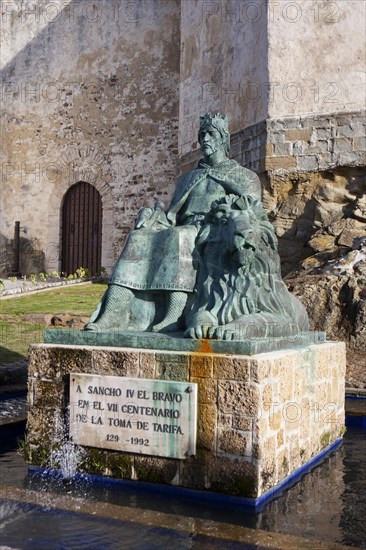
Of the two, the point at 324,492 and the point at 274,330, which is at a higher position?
the point at 274,330

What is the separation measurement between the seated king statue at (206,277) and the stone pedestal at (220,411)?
0.24m

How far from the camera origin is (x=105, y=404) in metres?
3.49

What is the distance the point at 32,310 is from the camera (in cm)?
941

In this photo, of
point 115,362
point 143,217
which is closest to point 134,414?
point 115,362

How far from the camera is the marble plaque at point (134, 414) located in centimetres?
326

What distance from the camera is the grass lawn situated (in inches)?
286

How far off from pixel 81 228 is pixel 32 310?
8.92 m

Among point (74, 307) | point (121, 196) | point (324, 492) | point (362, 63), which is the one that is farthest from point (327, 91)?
point (324, 492)

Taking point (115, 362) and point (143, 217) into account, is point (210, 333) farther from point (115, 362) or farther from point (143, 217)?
point (143, 217)

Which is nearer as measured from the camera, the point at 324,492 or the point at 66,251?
the point at 324,492

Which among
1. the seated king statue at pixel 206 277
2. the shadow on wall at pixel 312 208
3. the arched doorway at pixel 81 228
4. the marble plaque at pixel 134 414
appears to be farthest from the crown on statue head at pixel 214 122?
the arched doorway at pixel 81 228

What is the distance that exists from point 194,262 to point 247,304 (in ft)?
1.54

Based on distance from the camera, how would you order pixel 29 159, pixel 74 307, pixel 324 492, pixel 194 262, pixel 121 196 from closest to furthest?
pixel 324 492
pixel 194 262
pixel 74 307
pixel 121 196
pixel 29 159

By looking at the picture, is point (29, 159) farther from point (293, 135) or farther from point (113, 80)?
point (293, 135)
